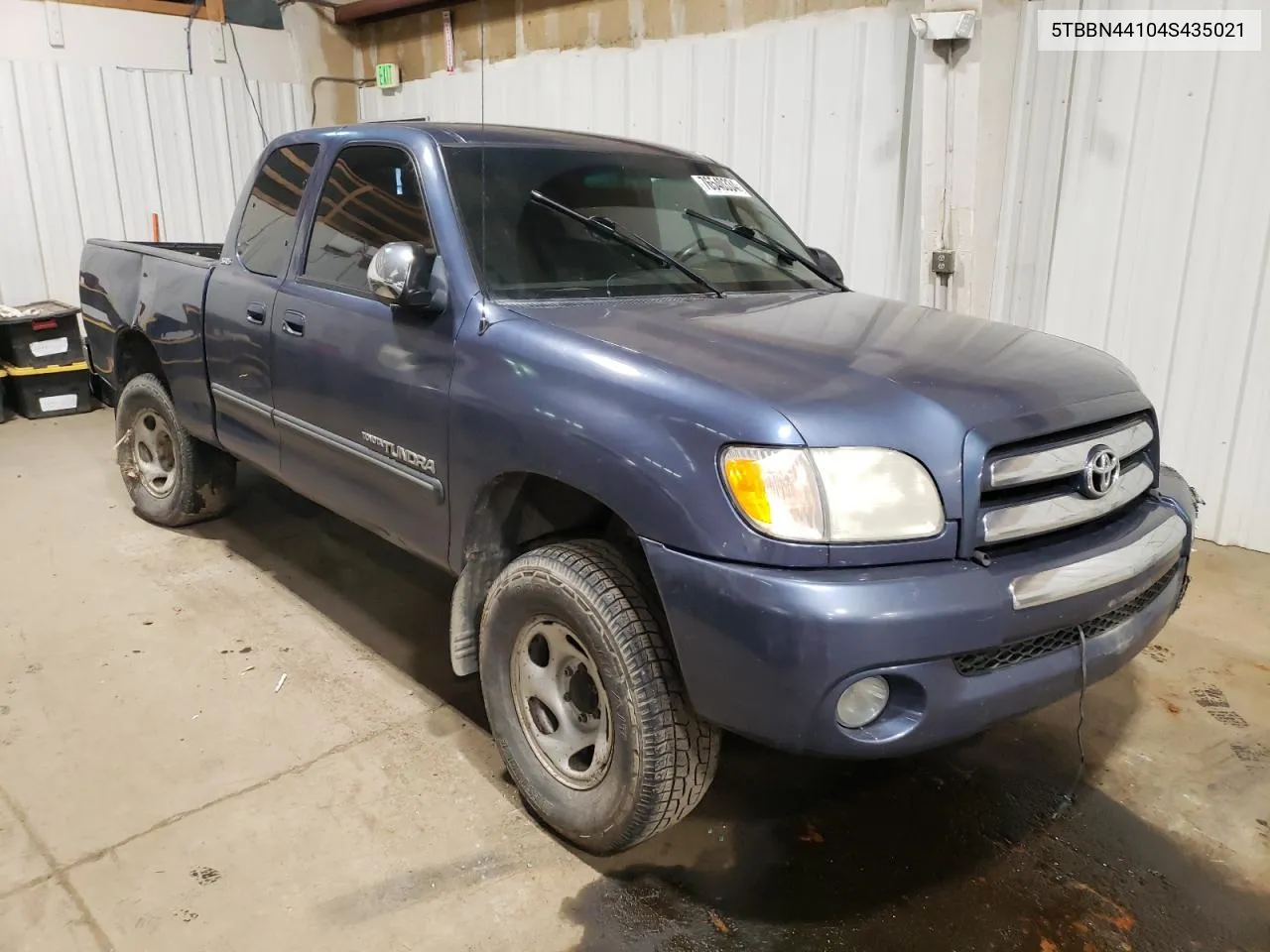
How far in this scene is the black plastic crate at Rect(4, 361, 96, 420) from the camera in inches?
272

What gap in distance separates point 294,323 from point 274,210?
689 millimetres

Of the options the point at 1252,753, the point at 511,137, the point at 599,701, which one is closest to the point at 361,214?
the point at 511,137

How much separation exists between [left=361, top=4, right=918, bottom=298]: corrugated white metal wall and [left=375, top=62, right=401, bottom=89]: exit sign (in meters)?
2.40

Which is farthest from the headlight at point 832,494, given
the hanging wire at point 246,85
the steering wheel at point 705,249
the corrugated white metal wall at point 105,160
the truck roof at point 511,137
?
the hanging wire at point 246,85

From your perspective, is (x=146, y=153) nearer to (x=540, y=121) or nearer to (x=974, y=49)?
(x=540, y=121)

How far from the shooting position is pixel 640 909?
2.26m

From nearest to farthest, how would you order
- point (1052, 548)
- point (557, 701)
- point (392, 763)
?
point (1052, 548), point (557, 701), point (392, 763)

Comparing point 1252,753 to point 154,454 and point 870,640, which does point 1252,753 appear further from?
point 154,454

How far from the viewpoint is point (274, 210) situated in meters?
3.64

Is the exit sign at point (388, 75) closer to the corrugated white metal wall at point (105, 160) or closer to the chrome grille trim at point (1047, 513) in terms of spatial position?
the corrugated white metal wall at point (105, 160)

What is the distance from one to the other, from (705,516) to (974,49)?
3.57 metres

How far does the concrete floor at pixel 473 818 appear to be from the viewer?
2.22m

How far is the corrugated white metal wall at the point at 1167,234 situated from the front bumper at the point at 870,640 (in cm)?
289

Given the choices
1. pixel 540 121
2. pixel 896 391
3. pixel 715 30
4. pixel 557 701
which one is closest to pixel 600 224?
pixel 896 391
